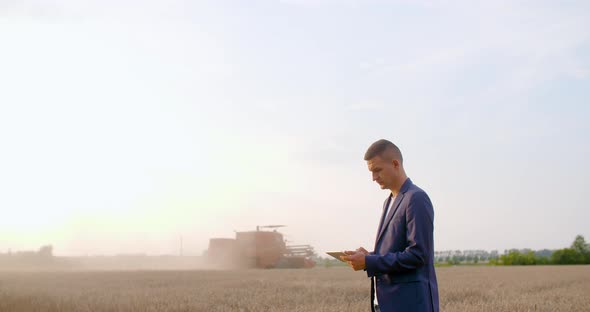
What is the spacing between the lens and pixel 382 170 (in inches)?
147

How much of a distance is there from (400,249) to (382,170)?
48 centimetres

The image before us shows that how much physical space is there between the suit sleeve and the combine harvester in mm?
35718

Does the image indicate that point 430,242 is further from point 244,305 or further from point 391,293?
point 244,305

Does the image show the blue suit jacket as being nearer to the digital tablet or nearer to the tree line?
the digital tablet

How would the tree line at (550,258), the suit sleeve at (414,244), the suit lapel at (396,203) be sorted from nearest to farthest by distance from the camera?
the suit sleeve at (414,244) < the suit lapel at (396,203) < the tree line at (550,258)

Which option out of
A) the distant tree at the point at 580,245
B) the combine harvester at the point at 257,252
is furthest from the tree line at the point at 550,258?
the combine harvester at the point at 257,252

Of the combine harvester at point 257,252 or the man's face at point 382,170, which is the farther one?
the combine harvester at point 257,252

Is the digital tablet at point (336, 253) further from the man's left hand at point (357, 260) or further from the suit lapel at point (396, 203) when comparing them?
the suit lapel at point (396, 203)

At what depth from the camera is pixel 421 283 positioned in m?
3.57

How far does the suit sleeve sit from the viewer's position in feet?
11.5

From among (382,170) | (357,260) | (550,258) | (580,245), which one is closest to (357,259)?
(357,260)

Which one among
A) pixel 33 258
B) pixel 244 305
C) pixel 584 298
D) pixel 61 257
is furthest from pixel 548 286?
pixel 61 257

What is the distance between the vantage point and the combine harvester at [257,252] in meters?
39.4

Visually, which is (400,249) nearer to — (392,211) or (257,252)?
(392,211)
